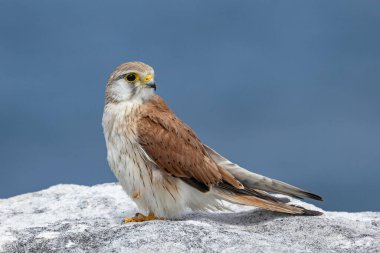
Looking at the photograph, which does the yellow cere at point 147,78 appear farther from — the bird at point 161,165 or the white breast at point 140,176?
the white breast at point 140,176

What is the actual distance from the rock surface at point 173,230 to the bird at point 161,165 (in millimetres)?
222

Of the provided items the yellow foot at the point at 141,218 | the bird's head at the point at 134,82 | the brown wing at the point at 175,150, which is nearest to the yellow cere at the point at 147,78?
the bird's head at the point at 134,82

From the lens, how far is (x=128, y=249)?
574cm

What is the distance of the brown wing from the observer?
6.93m

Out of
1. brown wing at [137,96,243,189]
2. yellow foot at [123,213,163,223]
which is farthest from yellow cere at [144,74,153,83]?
yellow foot at [123,213,163,223]

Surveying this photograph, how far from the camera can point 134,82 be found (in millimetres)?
7215

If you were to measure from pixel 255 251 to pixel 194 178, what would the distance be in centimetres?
145

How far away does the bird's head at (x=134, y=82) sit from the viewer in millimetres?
7195

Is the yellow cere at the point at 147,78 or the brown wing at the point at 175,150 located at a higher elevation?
the yellow cere at the point at 147,78

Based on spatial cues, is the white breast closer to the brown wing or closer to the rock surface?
the brown wing

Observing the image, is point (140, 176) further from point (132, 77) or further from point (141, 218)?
point (132, 77)

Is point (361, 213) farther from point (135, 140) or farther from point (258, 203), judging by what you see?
point (135, 140)

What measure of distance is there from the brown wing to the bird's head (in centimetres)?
13

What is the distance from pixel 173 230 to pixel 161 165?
101cm
